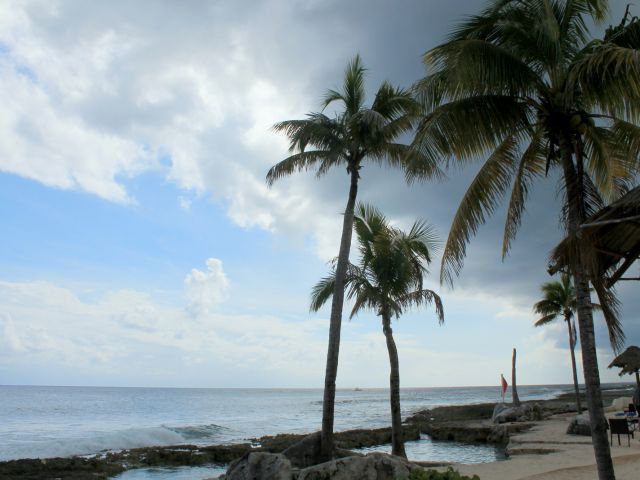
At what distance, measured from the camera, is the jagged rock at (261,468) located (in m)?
10.8

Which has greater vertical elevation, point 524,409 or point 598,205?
point 598,205

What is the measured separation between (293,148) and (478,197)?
23.0 ft

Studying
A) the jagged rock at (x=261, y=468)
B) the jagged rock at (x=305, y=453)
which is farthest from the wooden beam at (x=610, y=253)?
the jagged rock at (x=305, y=453)

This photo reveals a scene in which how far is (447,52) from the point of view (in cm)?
846

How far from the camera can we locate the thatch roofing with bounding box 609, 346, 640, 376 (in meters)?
18.1

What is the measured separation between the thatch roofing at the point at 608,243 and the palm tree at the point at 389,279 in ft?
27.9

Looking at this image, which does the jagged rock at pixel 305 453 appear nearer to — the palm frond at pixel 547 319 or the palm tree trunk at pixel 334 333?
the palm tree trunk at pixel 334 333

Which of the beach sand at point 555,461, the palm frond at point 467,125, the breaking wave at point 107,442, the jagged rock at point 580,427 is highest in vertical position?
the palm frond at point 467,125

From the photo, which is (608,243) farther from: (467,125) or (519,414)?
(519,414)

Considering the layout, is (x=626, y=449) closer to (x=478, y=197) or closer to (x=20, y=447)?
(x=478, y=197)

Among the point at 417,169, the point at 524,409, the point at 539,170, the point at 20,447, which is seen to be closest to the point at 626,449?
the point at 539,170

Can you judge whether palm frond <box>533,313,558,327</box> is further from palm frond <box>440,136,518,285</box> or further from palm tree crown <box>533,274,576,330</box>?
palm frond <box>440,136,518,285</box>

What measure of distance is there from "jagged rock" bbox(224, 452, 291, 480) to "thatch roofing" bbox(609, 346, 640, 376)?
13.1m

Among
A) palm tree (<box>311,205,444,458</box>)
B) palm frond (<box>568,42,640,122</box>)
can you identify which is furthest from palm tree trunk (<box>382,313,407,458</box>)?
palm frond (<box>568,42,640,122</box>)
